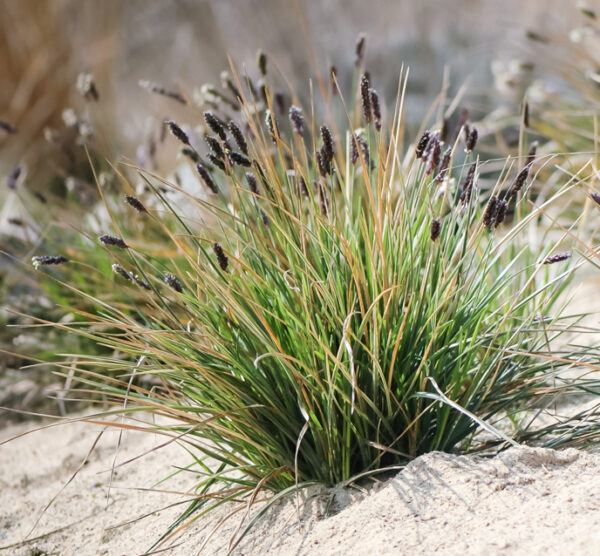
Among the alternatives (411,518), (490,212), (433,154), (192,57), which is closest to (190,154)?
(433,154)

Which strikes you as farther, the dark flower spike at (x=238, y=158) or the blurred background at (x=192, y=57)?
the blurred background at (x=192, y=57)

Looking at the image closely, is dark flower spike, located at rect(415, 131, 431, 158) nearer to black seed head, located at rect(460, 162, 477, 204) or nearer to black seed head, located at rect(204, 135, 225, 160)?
black seed head, located at rect(460, 162, 477, 204)

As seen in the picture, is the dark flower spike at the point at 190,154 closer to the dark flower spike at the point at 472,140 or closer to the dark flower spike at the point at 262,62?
the dark flower spike at the point at 262,62

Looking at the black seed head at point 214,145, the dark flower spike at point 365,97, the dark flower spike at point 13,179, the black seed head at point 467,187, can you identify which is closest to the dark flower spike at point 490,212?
the black seed head at point 467,187

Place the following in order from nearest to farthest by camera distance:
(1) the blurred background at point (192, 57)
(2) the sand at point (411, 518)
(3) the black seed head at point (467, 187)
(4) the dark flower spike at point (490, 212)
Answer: (2) the sand at point (411, 518) → (4) the dark flower spike at point (490, 212) → (3) the black seed head at point (467, 187) → (1) the blurred background at point (192, 57)

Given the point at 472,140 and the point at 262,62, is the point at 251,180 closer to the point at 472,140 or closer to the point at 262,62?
the point at 262,62

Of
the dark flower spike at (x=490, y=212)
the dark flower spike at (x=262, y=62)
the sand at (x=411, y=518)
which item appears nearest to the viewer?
the sand at (x=411, y=518)

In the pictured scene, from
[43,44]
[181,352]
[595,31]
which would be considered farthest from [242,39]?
[181,352]
